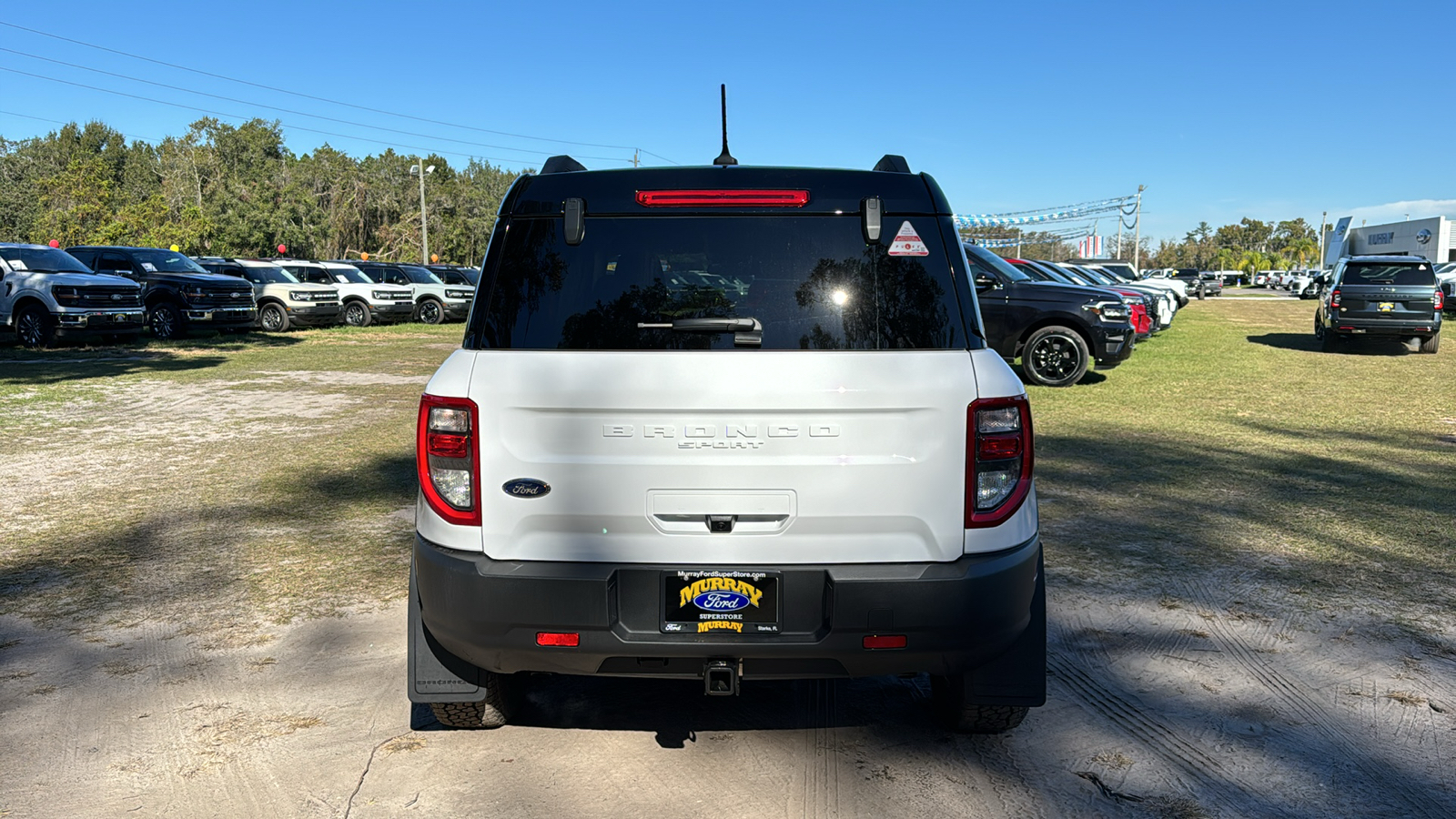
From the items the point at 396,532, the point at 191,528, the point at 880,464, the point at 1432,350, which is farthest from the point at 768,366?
the point at 1432,350

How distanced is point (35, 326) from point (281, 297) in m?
6.83

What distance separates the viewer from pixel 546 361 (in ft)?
9.85

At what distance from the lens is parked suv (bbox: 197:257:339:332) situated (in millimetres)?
25844

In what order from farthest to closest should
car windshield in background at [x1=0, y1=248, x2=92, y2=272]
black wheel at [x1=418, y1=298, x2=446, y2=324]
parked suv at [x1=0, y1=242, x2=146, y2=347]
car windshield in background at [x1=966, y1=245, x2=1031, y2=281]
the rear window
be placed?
black wheel at [x1=418, y1=298, x2=446, y2=324]
car windshield in background at [x1=0, y1=248, x2=92, y2=272]
parked suv at [x1=0, y1=242, x2=146, y2=347]
car windshield in background at [x1=966, y1=245, x2=1031, y2=281]
the rear window

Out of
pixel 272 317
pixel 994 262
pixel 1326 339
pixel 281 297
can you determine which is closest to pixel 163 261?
pixel 281 297

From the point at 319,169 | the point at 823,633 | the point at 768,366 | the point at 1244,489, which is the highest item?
Answer: the point at 319,169

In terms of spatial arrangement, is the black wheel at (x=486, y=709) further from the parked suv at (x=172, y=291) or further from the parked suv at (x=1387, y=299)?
the parked suv at (x=172, y=291)

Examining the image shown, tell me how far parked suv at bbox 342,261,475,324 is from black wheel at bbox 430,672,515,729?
27.3 meters

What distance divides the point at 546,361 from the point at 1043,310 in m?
12.2

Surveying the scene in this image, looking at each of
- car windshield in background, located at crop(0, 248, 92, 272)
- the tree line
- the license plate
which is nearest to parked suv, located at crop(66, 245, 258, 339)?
car windshield in background, located at crop(0, 248, 92, 272)

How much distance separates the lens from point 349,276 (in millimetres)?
28672

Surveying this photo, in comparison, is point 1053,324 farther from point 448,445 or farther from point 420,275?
point 420,275

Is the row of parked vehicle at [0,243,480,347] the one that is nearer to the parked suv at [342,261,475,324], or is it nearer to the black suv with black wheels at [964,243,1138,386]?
the parked suv at [342,261,475,324]

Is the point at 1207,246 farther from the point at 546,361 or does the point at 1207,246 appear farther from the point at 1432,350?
the point at 546,361
